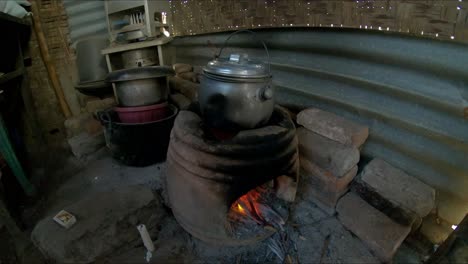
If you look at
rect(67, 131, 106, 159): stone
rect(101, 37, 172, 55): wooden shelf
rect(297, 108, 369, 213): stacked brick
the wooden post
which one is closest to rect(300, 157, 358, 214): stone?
rect(297, 108, 369, 213): stacked brick

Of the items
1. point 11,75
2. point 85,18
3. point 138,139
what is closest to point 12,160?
point 11,75

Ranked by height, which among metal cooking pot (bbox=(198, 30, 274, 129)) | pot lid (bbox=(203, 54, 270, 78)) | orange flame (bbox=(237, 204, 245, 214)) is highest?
pot lid (bbox=(203, 54, 270, 78))

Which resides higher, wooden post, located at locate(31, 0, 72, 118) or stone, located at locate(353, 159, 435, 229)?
wooden post, located at locate(31, 0, 72, 118)

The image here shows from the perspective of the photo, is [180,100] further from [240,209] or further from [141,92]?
[240,209]

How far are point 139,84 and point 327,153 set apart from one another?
186 centimetres

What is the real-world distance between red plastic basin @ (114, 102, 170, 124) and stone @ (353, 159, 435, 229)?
6.49ft

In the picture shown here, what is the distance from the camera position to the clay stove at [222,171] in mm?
1428

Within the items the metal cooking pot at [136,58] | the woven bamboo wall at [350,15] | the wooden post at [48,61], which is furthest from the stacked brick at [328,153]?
the wooden post at [48,61]

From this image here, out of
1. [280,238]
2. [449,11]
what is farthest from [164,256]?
[449,11]

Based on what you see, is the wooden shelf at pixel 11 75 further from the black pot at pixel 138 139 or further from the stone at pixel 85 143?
the black pot at pixel 138 139

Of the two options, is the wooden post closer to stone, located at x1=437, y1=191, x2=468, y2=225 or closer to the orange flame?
the orange flame

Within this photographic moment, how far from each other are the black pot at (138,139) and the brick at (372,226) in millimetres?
1736

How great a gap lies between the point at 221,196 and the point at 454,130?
1479 mm

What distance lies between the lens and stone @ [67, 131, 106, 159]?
9.91 feet
